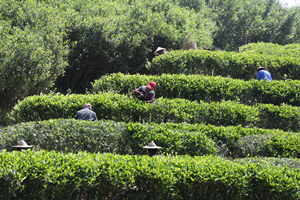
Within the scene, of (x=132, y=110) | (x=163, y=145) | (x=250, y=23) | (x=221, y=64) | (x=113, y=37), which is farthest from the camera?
(x=250, y=23)

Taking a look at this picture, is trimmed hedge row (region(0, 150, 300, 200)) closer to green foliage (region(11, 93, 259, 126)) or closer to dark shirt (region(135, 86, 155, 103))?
green foliage (region(11, 93, 259, 126))

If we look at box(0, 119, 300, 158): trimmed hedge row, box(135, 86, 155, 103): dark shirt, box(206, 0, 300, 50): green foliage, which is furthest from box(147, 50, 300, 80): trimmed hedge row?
box(206, 0, 300, 50): green foliage

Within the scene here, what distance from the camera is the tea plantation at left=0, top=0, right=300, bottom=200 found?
659 centimetres

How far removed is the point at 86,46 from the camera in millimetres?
17062

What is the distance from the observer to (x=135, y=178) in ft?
22.0

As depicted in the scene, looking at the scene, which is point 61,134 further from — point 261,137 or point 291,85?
point 291,85

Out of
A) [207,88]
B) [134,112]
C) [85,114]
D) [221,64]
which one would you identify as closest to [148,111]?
[134,112]

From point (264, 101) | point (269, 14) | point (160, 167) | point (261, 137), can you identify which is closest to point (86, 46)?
point (264, 101)

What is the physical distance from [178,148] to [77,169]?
12.0 feet

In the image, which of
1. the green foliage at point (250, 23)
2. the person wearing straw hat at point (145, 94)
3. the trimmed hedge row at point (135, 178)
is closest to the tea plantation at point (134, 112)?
the trimmed hedge row at point (135, 178)

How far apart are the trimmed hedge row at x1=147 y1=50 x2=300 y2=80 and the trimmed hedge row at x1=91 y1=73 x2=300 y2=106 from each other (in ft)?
7.16

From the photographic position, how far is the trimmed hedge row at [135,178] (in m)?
6.02

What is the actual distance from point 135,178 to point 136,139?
2.66 m

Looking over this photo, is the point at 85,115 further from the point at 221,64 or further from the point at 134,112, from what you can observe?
the point at 221,64
